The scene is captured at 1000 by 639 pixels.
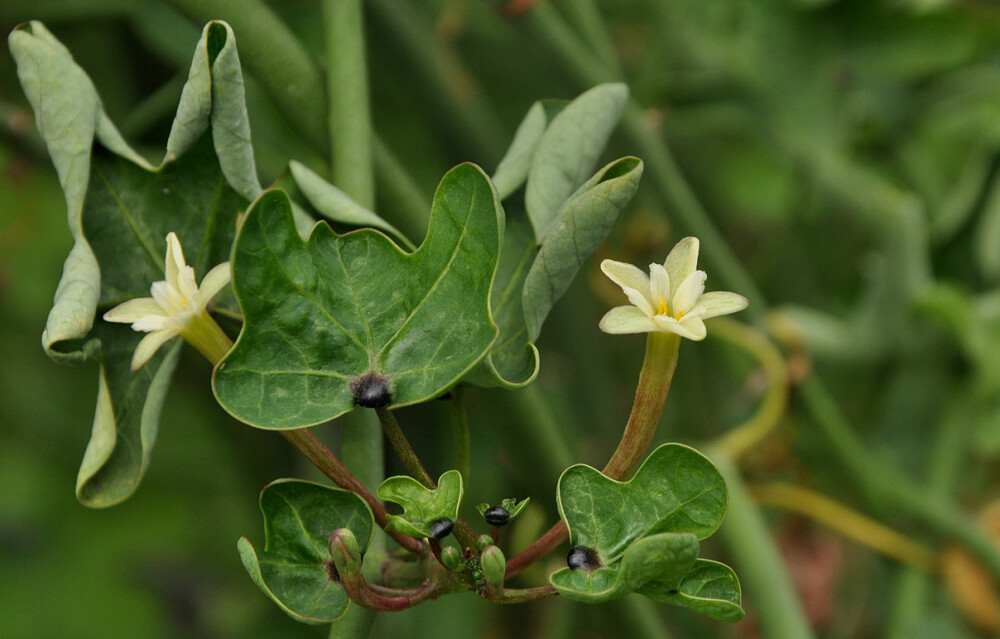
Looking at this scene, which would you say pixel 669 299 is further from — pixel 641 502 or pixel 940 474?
pixel 940 474

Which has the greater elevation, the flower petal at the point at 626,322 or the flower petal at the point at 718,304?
the flower petal at the point at 626,322

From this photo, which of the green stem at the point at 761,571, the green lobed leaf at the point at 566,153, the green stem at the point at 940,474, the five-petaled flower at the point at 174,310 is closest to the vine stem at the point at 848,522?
the green stem at the point at 940,474

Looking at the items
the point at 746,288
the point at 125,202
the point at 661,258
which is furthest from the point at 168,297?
the point at 661,258

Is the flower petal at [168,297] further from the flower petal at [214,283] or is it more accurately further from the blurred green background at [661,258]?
the blurred green background at [661,258]

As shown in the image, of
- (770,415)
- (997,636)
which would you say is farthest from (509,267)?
(997,636)

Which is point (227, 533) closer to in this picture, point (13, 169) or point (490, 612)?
point (490, 612)

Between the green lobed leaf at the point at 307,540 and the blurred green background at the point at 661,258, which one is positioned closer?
the green lobed leaf at the point at 307,540
